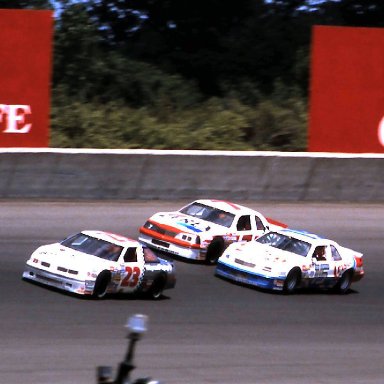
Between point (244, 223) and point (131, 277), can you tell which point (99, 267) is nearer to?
point (131, 277)

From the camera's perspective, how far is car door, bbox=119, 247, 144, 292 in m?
15.6

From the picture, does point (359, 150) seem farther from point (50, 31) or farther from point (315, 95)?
point (50, 31)

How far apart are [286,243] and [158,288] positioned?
3.03 meters

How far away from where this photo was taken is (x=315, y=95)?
24219 millimetres

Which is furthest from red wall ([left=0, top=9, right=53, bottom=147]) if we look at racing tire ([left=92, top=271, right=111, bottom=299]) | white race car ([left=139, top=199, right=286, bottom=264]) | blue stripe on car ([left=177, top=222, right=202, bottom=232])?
racing tire ([left=92, top=271, right=111, bottom=299])

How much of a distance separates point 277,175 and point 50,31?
235 inches

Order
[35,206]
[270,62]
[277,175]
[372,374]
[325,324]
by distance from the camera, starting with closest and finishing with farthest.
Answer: [372,374] < [325,324] < [35,206] < [277,175] < [270,62]

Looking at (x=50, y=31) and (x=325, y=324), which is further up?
(x=50, y=31)

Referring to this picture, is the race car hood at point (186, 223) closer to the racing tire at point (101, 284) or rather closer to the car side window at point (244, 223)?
the car side window at point (244, 223)

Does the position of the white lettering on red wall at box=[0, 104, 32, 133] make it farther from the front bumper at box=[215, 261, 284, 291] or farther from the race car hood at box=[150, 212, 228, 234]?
the front bumper at box=[215, 261, 284, 291]

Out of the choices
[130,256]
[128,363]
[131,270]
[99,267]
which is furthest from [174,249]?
[128,363]

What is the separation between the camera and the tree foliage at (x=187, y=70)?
2684 centimetres

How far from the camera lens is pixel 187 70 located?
38.2m

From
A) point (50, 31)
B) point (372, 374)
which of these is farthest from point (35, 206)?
point (372, 374)
